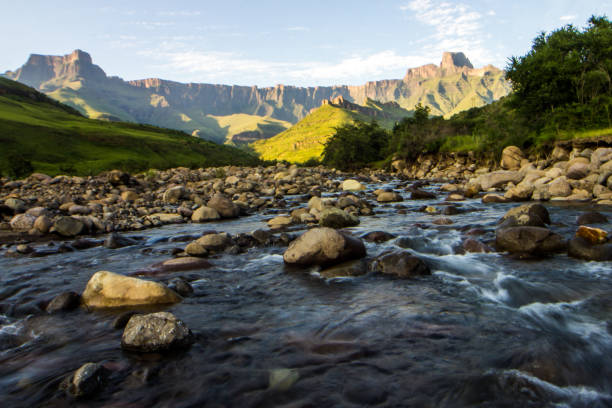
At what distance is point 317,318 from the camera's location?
5.64 metres

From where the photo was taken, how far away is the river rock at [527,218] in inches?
407

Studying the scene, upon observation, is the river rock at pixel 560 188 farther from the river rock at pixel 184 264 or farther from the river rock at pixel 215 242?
the river rock at pixel 184 264

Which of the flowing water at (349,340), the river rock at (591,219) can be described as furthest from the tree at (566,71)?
the flowing water at (349,340)

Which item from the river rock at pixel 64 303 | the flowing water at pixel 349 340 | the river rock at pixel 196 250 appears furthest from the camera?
the river rock at pixel 196 250

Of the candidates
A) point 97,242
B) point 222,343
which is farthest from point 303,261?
point 97,242

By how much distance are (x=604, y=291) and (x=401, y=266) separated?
363 cm

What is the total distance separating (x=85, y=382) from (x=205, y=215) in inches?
543

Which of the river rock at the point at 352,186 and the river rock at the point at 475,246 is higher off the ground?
the river rock at the point at 475,246

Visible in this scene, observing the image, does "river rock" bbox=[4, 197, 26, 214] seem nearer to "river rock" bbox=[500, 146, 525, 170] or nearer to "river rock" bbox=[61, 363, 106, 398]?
"river rock" bbox=[61, 363, 106, 398]

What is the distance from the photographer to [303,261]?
8.59 m

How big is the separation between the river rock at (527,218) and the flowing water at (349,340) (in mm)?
2321

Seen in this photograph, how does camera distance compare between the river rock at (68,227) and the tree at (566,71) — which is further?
the tree at (566,71)

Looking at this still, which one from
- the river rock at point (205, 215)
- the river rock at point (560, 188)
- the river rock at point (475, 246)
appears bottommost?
the river rock at point (205, 215)

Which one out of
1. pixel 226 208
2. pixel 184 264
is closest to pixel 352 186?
pixel 226 208
